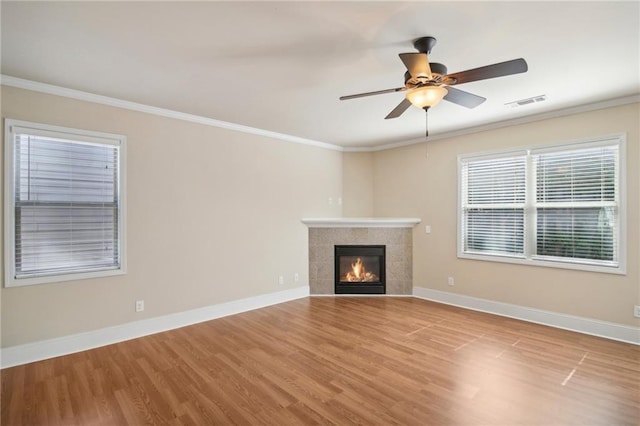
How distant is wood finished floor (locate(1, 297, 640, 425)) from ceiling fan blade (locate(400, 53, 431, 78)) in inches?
93.6

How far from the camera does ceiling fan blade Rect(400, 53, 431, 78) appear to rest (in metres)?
2.01

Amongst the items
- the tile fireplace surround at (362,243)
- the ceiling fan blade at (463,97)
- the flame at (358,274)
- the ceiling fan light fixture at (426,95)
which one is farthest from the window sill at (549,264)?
the ceiling fan light fixture at (426,95)

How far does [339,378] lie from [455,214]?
10.8ft

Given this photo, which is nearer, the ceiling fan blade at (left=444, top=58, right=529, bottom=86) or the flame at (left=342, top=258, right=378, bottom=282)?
the ceiling fan blade at (left=444, top=58, right=529, bottom=86)

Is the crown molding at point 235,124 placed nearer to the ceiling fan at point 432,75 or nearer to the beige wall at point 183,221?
the beige wall at point 183,221

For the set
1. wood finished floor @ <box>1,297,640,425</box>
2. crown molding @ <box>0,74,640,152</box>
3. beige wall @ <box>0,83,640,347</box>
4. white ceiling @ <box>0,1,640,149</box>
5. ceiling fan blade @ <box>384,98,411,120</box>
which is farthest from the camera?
beige wall @ <box>0,83,640,347</box>

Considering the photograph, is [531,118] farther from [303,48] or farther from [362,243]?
[303,48]

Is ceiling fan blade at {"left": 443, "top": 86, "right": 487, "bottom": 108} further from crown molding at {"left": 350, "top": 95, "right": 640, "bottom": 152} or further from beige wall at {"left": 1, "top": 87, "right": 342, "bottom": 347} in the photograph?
beige wall at {"left": 1, "top": 87, "right": 342, "bottom": 347}

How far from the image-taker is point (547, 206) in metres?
4.03

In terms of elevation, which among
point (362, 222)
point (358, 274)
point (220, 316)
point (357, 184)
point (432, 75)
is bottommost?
point (220, 316)

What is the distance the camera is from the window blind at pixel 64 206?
302 cm

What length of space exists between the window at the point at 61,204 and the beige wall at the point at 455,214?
4.28 metres

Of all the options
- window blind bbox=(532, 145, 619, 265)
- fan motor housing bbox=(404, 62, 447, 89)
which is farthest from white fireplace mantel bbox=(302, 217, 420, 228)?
fan motor housing bbox=(404, 62, 447, 89)

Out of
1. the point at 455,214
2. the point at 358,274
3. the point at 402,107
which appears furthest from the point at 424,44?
the point at 358,274
